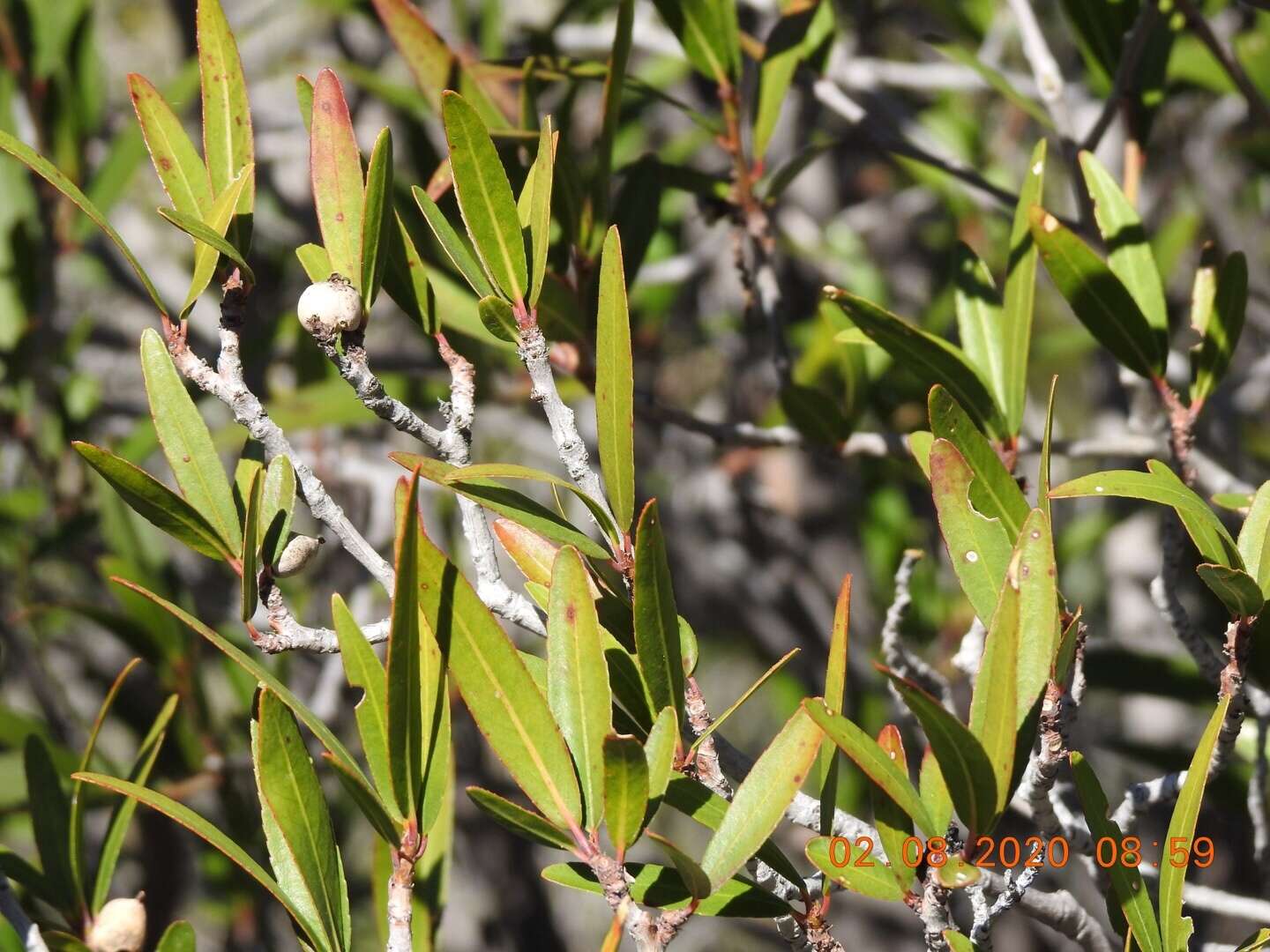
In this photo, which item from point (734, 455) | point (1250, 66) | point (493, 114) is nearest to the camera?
point (493, 114)

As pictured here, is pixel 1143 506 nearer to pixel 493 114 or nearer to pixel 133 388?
pixel 493 114

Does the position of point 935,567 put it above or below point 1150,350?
below

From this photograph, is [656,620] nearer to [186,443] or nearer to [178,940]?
[186,443]

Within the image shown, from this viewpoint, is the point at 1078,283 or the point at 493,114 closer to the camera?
the point at 1078,283

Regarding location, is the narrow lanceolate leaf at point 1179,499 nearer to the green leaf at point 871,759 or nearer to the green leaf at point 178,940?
the green leaf at point 871,759

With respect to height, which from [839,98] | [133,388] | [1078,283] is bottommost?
[133,388]

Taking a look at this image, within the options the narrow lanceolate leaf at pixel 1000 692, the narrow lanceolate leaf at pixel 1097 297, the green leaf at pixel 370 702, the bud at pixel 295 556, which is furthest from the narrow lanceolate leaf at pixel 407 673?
the narrow lanceolate leaf at pixel 1097 297

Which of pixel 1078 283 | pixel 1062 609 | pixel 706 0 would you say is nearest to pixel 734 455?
pixel 706 0
